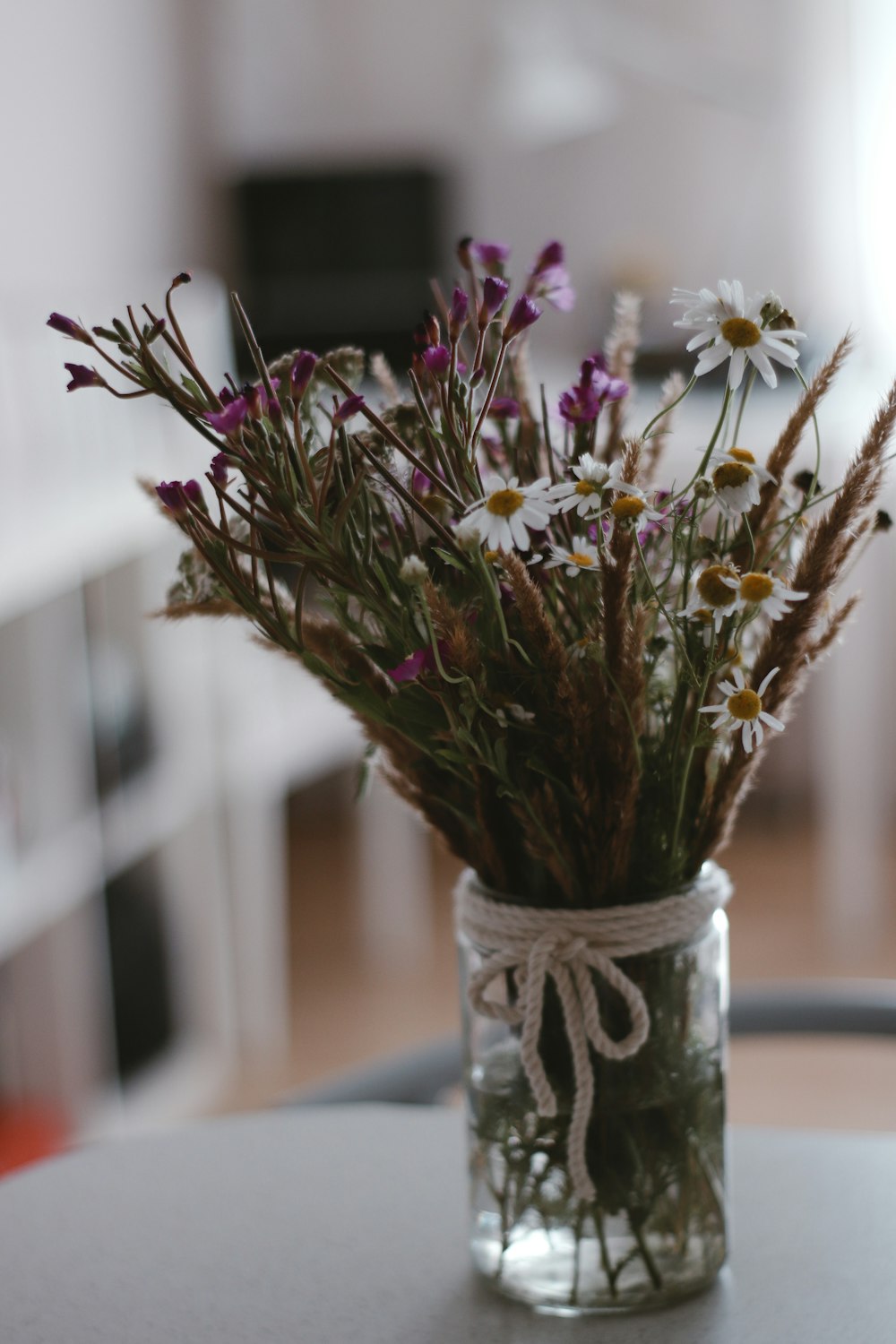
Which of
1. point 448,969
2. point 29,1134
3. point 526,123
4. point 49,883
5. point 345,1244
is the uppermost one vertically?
point 526,123

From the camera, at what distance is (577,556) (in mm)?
650

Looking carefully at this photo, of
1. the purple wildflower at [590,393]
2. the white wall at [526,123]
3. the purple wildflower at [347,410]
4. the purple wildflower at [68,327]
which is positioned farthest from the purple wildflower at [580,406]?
the white wall at [526,123]

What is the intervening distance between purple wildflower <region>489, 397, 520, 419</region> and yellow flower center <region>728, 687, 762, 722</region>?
19cm

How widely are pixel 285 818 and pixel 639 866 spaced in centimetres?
306

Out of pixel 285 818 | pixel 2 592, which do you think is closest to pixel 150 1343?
pixel 2 592

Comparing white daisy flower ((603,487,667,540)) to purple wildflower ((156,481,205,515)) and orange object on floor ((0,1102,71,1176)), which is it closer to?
purple wildflower ((156,481,205,515))

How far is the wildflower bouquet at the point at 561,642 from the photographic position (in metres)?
0.63

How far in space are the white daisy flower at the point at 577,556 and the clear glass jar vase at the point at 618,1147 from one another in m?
0.17

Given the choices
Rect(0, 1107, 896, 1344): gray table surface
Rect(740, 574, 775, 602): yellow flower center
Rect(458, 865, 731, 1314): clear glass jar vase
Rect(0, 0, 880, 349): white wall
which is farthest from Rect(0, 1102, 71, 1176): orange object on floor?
Rect(0, 0, 880, 349): white wall

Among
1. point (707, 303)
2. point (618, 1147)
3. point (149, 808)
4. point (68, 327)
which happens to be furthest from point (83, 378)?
point (149, 808)

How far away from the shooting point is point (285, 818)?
374cm

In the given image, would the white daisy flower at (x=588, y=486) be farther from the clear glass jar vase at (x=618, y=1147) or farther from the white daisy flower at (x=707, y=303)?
the clear glass jar vase at (x=618, y=1147)

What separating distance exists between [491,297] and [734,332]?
0.10m

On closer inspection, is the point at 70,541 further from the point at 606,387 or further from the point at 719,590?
the point at 719,590
